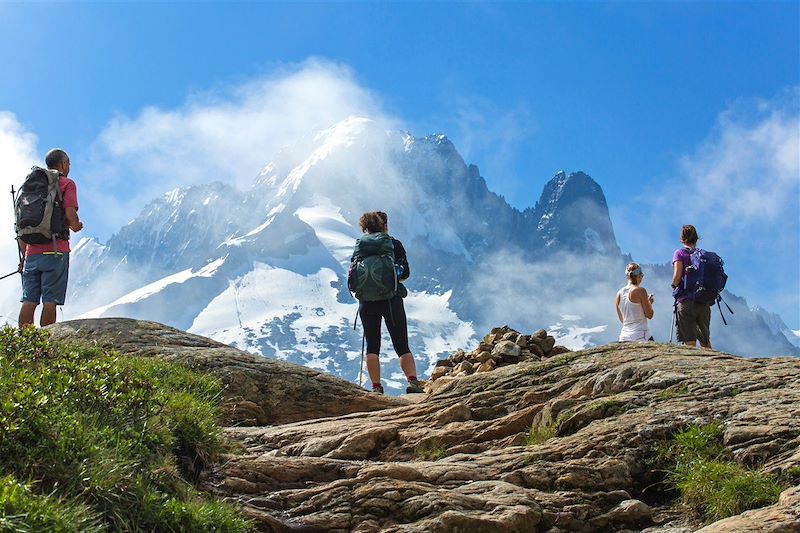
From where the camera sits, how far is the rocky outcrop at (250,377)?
12.9m

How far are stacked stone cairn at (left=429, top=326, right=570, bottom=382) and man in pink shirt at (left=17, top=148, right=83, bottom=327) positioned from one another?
9.03m

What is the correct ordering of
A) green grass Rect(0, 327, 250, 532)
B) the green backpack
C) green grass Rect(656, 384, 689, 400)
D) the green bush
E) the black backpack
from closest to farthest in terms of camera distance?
the green bush, green grass Rect(0, 327, 250, 532), green grass Rect(656, 384, 689, 400), the black backpack, the green backpack

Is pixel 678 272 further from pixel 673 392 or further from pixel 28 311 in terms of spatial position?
pixel 28 311

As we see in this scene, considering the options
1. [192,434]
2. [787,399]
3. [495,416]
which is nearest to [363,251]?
[495,416]

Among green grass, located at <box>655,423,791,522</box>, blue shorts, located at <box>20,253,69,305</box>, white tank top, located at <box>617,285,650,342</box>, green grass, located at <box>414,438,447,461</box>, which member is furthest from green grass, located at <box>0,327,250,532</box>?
white tank top, located at <box>617,285,650,342</box>

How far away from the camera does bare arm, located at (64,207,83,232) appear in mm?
13797

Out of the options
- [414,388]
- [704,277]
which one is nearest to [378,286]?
[414,388]

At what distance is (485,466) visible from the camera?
29.3 feet

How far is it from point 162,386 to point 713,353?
7.81 metres

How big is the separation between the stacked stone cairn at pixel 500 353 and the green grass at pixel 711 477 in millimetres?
9852

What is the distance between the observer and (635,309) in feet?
54.1

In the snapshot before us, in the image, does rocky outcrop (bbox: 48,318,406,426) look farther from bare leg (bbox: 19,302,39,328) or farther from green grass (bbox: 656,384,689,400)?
green grass (bbox: 656,384,689,400)

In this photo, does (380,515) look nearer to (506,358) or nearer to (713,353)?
(713,353)

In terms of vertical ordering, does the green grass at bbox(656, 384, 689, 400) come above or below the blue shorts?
below
